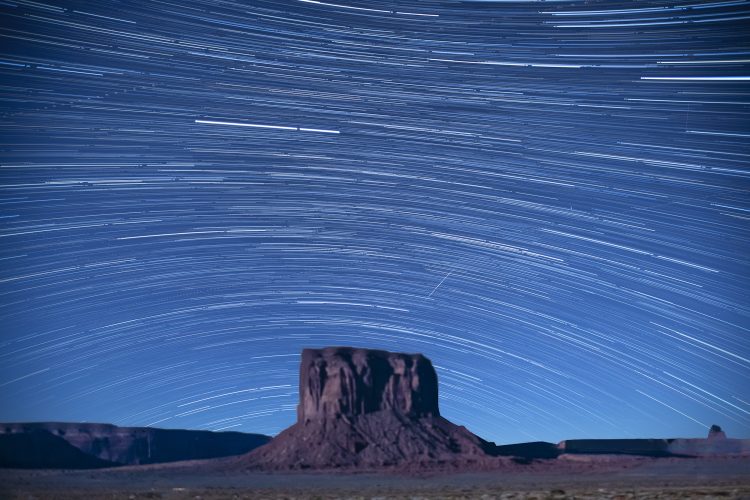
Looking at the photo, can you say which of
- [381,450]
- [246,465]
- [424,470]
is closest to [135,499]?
[424,470]

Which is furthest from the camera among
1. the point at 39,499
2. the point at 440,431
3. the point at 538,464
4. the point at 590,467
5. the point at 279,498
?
the point at 440,431

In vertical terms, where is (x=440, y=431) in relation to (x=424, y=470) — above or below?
above

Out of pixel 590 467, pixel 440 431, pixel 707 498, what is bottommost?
pixel 707 498

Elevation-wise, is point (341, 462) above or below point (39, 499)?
above

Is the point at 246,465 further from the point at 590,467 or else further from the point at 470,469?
the point at 590,467

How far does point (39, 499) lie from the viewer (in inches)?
2468

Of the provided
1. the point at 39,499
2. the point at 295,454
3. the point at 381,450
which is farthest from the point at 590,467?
the point at 39,499

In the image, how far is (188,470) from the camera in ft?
537

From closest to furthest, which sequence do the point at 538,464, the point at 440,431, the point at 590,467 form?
the point at 590,467 < the point at 538,464 < the point at 440,431

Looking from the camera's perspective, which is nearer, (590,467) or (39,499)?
(39,499)

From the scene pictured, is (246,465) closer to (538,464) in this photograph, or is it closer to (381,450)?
(381,450)

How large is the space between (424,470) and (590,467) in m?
27.5

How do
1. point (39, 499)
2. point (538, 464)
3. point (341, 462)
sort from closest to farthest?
point (39, 499) < point (538, 464) < point (341, 462)

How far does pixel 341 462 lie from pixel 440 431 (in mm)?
27717
